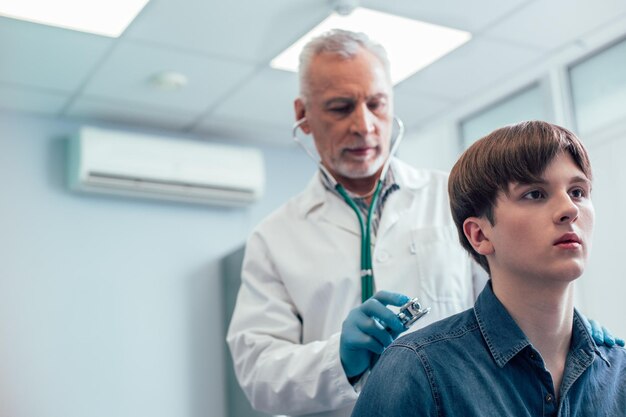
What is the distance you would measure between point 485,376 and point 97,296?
9.90 ft

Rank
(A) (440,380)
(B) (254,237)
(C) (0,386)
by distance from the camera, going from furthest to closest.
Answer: (C) (0,386) → (B) (254,237) → (A) (440,380)

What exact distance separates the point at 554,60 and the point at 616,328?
1.18 meters

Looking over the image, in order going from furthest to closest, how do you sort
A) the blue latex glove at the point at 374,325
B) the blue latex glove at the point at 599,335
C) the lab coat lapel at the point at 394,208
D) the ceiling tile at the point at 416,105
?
1. the ceiling tile at the point at 416,105
2. the lab coat lapel at the point at 394,208
3. the blue latex glove at the point at 374,325
4. the blue latex glove at the point at 599,335

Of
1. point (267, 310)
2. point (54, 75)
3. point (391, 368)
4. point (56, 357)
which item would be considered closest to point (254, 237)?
point (267, 310)

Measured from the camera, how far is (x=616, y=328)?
10.9 feet

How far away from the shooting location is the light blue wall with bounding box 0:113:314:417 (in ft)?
12.1

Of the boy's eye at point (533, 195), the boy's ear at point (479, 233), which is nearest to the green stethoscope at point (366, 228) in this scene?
the boy's ear at point (479, 233)

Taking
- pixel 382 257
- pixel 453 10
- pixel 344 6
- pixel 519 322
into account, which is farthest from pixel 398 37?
pixel 519 322

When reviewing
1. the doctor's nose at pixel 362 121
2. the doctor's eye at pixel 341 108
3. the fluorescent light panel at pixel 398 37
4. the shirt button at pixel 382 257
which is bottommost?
the shirt button at pixel 382 257

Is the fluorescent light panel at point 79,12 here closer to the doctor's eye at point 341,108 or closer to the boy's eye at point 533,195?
the doctor's eye at point 341,108

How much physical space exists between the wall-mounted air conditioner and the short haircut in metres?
2.77

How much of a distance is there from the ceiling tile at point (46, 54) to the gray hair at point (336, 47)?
155cm

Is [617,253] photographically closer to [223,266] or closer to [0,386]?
[223,266]

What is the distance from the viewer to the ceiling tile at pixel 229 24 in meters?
2.95
